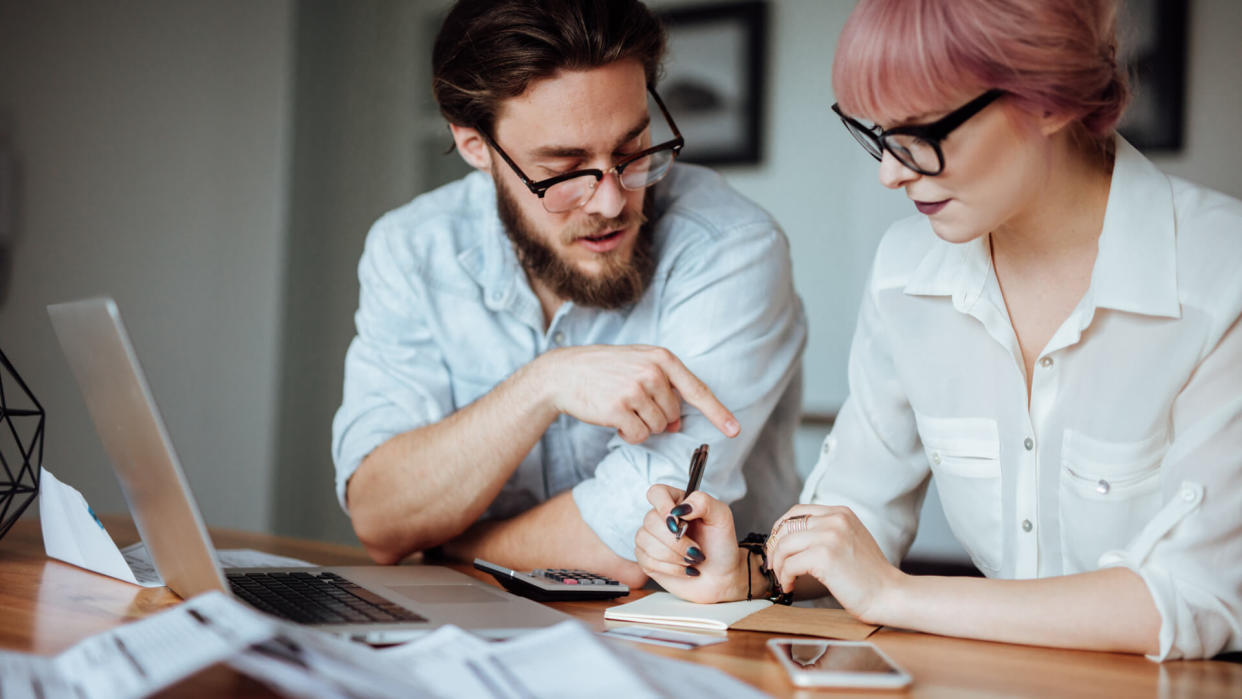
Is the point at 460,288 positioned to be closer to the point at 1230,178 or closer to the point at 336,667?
the point at 336,667

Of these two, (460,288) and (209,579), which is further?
(460,288)

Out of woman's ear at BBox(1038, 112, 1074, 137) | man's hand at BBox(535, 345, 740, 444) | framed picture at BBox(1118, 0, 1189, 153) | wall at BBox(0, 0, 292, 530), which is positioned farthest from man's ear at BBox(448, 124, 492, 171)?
framed picture at BBox(1118, 0, 1189, 153)

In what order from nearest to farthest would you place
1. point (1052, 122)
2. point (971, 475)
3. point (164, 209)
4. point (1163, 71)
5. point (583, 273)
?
point (1052, 122) < point (971, 475) < point (583, 273) < point (1163, 71) < point (164, 209)

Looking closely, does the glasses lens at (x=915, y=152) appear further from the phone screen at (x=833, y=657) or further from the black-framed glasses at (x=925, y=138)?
the phone screen at (x=833, y=657)

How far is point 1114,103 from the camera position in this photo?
3.65 feet

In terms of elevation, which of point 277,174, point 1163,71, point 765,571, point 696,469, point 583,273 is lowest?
point 765,571

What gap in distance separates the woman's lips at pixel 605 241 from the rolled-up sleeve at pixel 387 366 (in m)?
0.33

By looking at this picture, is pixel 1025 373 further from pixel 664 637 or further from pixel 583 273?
pixel 583 273

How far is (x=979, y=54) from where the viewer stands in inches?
40.2

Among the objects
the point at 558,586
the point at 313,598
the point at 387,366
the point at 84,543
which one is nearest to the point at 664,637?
the point at 558,586

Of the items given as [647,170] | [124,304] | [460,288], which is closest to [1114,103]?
[647,170]

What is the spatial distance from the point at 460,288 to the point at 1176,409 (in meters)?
1.11

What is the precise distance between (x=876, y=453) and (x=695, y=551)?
36cm

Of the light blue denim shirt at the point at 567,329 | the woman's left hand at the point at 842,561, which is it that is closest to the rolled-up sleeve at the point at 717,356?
the light blue denim shirt at the point at 567,329
